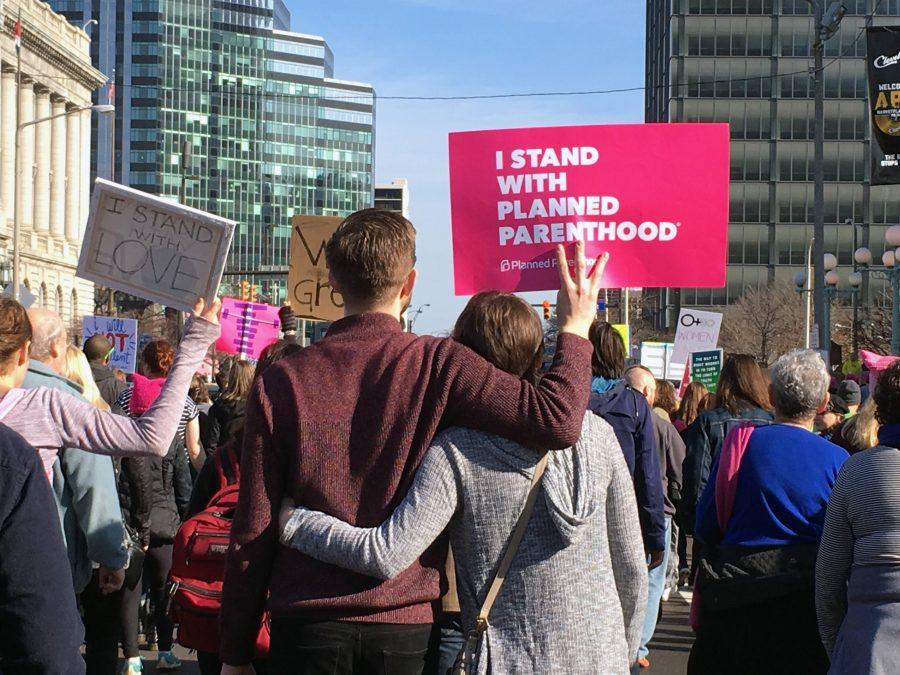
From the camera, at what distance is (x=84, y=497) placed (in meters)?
4.73

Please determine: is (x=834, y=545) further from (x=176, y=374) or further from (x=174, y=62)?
(x=174, y=62)

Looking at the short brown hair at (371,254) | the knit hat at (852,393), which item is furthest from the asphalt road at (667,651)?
the short brown hair at (371,254)

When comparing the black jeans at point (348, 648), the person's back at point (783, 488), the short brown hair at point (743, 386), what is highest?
the short brown hair at point (743, 386)

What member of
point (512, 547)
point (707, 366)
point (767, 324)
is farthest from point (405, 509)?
point (767, 324)

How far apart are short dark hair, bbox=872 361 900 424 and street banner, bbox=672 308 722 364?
711 inches

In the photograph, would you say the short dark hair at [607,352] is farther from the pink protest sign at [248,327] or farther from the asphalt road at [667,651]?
the pink protest sign at [248,327]

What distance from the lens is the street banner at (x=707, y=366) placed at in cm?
1922

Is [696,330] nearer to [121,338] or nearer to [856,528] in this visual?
[121,338]

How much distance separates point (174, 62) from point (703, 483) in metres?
136

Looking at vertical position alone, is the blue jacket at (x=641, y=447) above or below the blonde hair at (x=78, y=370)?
below

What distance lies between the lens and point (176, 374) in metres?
4.28

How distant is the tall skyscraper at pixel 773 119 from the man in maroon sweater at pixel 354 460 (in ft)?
306

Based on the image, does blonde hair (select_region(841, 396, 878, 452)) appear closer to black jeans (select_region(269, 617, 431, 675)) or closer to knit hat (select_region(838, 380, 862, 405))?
knit hat (select_region(838, 380, 862, 405))

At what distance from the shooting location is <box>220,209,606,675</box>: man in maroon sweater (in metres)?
3.22
